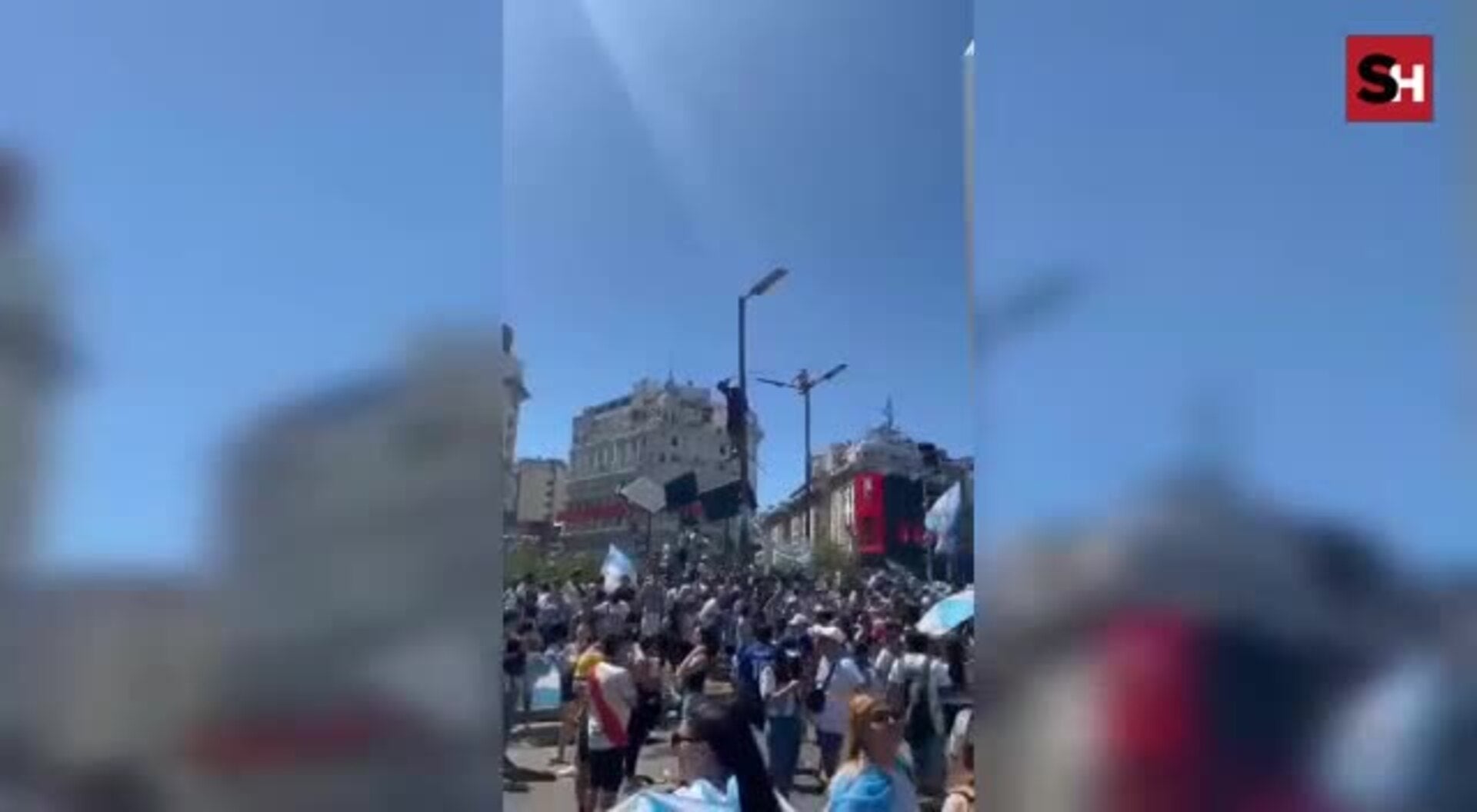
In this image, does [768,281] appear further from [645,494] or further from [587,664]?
[587,664]

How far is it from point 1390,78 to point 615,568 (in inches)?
39.4

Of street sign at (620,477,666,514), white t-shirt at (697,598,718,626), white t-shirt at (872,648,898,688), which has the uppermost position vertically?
street sign at (620,477,666,514)

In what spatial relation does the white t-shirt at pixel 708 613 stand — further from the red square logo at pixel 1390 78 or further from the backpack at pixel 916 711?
the red square logo at pixel 1390 78

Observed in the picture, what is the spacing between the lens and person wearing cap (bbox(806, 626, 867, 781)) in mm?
1301

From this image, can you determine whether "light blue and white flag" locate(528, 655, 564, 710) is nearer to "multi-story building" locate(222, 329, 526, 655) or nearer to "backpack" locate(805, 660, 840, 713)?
"multi-story building" locate(222, 329, 526, 655)

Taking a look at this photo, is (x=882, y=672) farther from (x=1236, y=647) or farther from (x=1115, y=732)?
(x=1236, y=647)

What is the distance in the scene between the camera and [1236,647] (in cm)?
124

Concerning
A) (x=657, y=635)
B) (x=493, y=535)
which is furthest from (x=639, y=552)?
(x=493, y=535)

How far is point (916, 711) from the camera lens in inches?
53.6

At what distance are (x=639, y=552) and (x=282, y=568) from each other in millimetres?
376

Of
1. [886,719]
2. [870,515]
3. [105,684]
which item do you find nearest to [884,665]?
[886,719]

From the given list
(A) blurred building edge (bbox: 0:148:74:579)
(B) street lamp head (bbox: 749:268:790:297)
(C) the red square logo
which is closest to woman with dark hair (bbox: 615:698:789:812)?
(B) street lamp head (bbox: 749:268:790:297)

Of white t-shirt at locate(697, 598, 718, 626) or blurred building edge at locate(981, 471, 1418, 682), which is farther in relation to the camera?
white t-shirt at locate(697, 598, 718, 626)

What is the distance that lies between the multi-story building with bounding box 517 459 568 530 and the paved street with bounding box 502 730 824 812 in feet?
0.77
